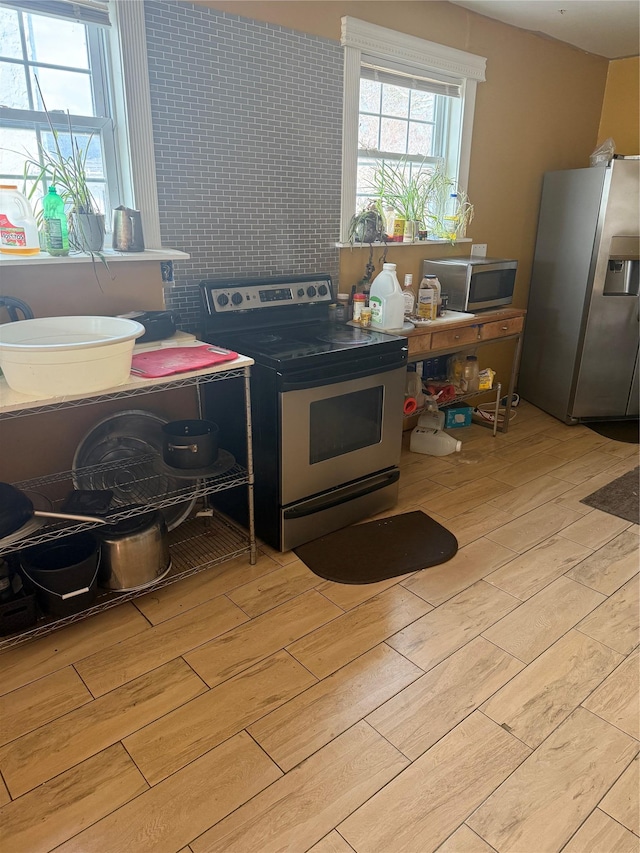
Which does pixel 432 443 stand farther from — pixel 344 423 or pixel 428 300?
pixel 344 423

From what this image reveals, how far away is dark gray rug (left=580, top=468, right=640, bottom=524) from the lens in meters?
2.76

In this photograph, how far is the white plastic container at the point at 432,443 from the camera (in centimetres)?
337

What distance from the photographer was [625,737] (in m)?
1.57

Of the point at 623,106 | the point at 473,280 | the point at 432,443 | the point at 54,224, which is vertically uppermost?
the point at 623,106

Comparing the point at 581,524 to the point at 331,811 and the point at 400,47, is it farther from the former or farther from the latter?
the point at 400,47

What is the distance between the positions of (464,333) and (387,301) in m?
0.64

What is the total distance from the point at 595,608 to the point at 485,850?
107 cm

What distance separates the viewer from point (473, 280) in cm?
323

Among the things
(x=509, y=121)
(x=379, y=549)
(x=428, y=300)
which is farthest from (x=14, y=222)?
(x=509, y=121)

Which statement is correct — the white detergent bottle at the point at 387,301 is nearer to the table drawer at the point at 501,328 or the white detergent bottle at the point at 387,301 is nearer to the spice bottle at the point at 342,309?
the spice bottle at the point at 342,309

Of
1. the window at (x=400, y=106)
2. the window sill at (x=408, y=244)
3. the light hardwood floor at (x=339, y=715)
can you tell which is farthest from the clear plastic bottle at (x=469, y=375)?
the light hardwood floor at (x=339, y=715)

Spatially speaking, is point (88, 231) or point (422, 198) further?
point (422, 198)

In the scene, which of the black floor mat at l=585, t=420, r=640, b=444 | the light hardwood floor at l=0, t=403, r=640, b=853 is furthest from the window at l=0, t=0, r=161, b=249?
the black floor mat at l=585, t=420, r=640, b=444

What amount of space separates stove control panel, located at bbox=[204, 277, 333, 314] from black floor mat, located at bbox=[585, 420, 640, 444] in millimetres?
2172
